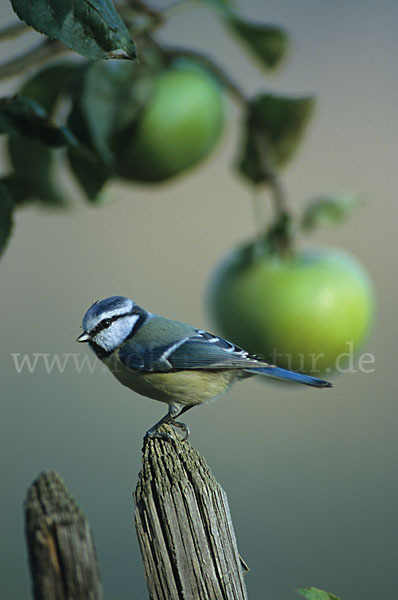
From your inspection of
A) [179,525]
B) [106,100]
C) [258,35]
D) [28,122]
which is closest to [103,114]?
[106,100]

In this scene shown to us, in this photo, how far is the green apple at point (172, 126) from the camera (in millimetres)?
829

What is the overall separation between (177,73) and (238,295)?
0.27 metres

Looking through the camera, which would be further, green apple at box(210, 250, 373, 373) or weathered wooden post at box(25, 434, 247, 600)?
green apple at box(210, 250, 373, 373)

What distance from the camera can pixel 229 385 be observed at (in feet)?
1.95

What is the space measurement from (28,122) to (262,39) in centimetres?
43

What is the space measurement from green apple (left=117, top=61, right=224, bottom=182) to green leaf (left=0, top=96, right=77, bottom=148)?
0.20 meters

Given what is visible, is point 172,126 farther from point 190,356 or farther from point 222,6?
point 190,356

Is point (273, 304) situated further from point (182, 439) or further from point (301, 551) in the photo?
point (301, 551)

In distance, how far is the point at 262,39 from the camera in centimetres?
95

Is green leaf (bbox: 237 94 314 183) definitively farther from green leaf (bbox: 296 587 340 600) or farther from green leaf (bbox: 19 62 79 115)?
green leaf (bbox: 296 587 340 600)

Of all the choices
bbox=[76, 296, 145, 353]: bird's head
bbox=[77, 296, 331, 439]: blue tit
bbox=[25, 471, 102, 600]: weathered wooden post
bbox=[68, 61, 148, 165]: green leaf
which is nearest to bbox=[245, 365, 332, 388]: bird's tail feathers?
bbox=[77, 296, 331, 439]: blue tit

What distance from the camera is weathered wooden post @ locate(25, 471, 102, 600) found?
1.20 ft

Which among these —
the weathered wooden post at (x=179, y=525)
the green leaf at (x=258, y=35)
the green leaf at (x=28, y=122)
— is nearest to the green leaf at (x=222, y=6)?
the green leaf at (x=258, y=35)

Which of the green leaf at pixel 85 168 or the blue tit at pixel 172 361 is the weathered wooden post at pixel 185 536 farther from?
the green leaf at pixel 85 168
